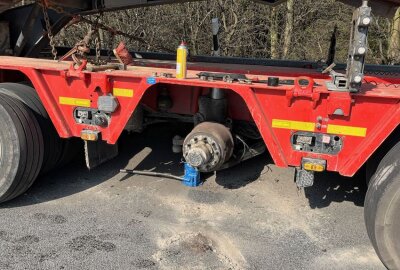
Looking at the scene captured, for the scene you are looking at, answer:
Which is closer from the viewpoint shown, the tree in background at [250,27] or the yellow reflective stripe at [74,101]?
the yellow reflective stripe at [74,101]

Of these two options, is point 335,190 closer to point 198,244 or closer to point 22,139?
point 198,244

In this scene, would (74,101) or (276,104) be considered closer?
A: (276,104)

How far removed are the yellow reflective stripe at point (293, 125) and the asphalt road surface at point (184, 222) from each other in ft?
2.99

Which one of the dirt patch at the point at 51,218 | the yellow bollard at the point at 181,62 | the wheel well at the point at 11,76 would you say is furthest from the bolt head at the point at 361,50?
the wheel well at the point at 11,76

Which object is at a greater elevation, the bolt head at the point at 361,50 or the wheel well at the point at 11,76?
the bolt head at the point at 361,50

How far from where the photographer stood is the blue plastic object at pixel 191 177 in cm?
450

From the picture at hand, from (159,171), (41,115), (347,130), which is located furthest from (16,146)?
(347,130)

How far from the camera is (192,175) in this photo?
452cm

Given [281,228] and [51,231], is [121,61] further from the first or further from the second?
[281,228]

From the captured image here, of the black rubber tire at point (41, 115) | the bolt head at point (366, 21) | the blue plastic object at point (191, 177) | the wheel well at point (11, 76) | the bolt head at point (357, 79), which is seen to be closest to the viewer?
the bolt head at point (366, 21)

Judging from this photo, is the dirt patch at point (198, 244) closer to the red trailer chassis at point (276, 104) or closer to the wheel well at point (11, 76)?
the red trailer chassis at point (276, 104)

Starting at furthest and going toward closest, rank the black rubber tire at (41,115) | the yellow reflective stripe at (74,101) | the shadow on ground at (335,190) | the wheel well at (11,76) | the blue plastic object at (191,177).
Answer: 1. the wheel well at (11,76)
2. the blue plastic object at (191,177)
3. the shadow on ground at (335,190)
4. the black rubber tire at (41,115)
5. the yellow reflective stripe at (74,101)

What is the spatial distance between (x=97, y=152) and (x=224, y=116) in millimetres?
1336

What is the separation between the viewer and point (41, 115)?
423cm
